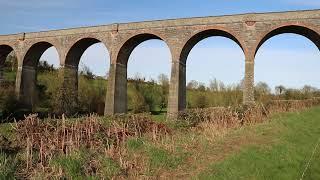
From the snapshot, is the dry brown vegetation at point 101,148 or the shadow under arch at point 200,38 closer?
the dry brown vegetation at point 101,148

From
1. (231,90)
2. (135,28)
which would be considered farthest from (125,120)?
(231,90)

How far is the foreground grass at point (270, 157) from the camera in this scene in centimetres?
775

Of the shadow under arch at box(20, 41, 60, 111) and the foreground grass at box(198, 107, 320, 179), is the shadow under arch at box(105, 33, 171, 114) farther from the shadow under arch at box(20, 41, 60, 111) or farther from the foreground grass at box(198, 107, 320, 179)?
the foreground grass at box(198, 107, 320, 179)

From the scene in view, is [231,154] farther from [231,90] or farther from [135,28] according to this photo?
[231,90]

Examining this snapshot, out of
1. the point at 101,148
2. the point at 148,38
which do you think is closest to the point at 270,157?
the point at 101,148

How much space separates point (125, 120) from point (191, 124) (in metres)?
2.31

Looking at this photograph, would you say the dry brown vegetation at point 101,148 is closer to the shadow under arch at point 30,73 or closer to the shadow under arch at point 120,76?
the shadow under arch at point 120,76

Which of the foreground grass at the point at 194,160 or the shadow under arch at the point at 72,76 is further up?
the shadow under arch at the point at 72,76

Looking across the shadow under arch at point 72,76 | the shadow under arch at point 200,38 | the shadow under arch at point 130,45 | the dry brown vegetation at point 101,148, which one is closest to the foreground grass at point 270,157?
the dry brown vegetation at point 101,148

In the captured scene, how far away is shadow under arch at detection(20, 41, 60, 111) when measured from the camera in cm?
3578

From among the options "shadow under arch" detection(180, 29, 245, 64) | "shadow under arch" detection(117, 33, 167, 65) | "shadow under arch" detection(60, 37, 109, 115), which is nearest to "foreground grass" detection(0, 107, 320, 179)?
"shadow under arch" detection(180, 29, 245, 64)

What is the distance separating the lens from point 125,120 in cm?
1398

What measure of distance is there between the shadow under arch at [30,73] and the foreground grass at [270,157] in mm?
26775

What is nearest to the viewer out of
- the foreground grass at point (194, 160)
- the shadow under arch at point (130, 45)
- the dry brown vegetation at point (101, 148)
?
the foreground grass at point (194, 160)
